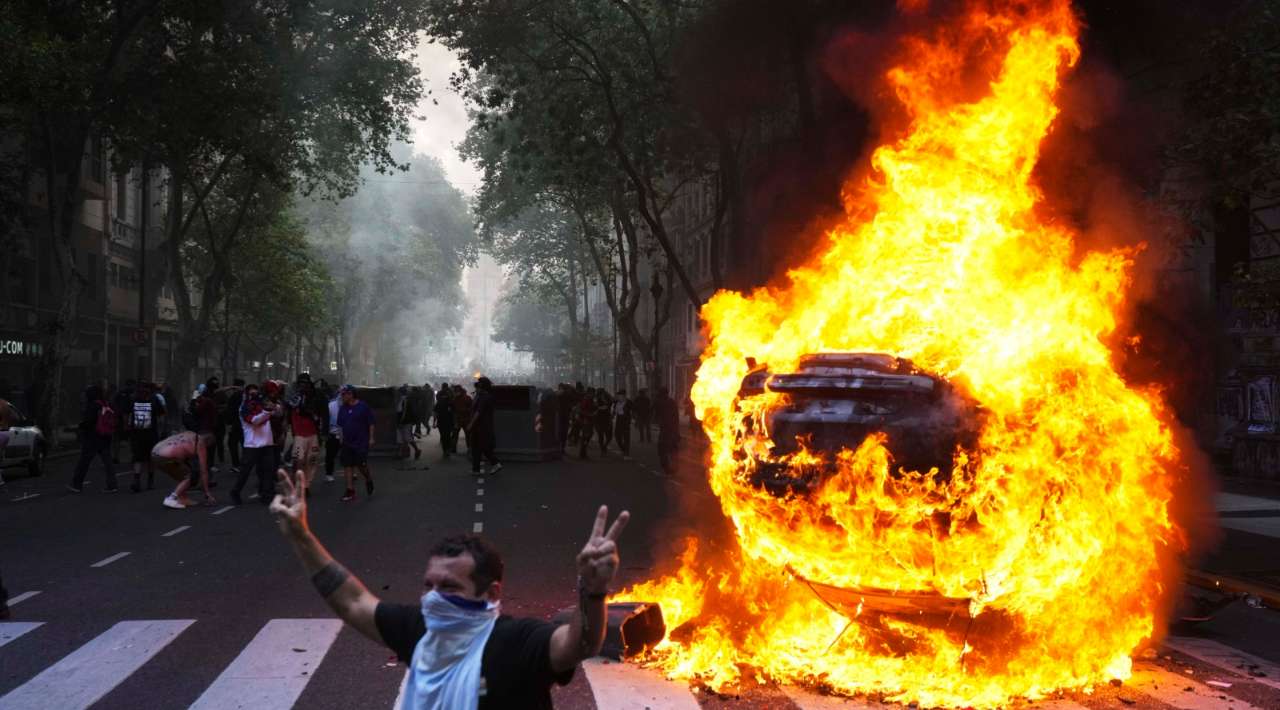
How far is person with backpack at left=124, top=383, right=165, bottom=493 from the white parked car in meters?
3.77

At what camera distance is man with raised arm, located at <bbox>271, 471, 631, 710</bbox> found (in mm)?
→ 2861

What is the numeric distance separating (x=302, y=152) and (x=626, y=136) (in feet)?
41.2

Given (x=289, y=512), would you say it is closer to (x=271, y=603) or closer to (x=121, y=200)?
(x=271, y=603)

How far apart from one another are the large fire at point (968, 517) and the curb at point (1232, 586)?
31.9 inches

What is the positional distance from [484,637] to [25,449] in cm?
2084

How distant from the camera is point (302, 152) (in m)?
37.1

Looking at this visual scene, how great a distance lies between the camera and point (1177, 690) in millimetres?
6430

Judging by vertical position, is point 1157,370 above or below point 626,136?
below

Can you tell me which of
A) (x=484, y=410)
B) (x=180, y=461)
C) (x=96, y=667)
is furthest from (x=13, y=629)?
(x=484, y=410)

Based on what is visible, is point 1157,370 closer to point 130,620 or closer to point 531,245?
point 130,620

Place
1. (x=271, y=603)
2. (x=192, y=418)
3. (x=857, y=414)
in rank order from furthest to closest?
(x=192, y=418), (x=271, y=603), (x=857, y=414)

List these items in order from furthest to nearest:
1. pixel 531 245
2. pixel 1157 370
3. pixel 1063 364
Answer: pixel 531 245 < pixel 1157 370 < pixel 1063 364

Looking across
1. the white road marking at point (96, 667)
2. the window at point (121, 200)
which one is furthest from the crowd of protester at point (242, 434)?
the window at point (121, 200)

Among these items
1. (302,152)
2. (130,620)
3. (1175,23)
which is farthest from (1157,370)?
(302,152)
